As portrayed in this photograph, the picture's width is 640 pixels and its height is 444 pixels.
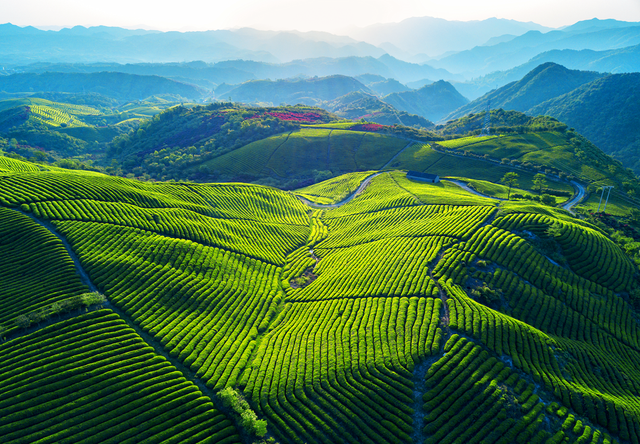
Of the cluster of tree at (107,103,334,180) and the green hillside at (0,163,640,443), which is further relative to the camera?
the cluster of tree at (107,103,334,180)

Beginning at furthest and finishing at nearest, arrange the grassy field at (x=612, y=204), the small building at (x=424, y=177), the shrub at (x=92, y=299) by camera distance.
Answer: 1. the small building at (x=424, y=177)
2. the grassy field at (x=612, y=204)
3. the shrub at (x=92, y=299)

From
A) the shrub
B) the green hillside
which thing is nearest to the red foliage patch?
the green hillside

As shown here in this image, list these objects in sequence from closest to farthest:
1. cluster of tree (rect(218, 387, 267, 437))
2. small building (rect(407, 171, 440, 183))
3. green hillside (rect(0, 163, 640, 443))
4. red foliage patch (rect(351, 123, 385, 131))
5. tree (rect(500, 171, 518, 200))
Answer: cluster of tree (rect(218, 387, 267, 437)) → green hillside (rect(0, 163, 640, 443)) → tree (rect(500, 171, 518, 200)) → small building (rect(407, 171, 440, 183)) → red foliage patch (rect(351, 123, 385, 131))

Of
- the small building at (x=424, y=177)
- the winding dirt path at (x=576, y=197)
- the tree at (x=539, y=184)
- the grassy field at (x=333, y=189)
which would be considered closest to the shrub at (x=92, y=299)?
the grassy field at (x=333, y=189)

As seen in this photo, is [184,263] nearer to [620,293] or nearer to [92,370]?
[92,370]

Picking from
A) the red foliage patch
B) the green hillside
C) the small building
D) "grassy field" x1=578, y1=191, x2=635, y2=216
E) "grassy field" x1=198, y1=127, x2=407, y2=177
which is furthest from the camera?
the red foliage patch

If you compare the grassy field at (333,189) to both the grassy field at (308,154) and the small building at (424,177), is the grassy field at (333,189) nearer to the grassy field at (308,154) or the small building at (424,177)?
the small building at (424,177)

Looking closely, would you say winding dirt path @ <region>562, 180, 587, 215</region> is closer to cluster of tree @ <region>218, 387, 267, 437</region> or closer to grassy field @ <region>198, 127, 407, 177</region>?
grassy field @ <region>198, 127, 407, 177</region>

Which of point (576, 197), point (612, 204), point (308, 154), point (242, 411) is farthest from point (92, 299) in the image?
point (612, 204)

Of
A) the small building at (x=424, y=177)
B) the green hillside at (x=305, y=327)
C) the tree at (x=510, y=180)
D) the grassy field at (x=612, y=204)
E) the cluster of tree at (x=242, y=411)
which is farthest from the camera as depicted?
the small building at (x=424, y=177)

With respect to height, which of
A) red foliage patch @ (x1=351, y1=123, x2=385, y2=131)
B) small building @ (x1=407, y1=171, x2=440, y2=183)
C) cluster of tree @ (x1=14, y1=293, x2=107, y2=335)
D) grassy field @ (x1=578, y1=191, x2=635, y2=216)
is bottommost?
cluster of tree @ (x1=14, y1=293, x2=107, y2=335)

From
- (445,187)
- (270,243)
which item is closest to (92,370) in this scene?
(270,243)
